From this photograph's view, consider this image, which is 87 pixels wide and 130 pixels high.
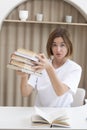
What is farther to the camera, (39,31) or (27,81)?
(39,31)

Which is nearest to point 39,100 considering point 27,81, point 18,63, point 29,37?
point 27,81

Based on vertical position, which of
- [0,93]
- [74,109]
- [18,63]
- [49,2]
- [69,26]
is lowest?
[0,93]

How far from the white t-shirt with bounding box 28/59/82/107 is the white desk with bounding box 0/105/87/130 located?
135 millimetres

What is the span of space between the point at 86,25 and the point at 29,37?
2.39 ft

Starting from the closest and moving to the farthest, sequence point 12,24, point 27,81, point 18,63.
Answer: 1. point 18,63
2. point 27,81
3. point 12,24

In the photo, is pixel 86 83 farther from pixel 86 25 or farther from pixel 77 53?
pixel 86 25

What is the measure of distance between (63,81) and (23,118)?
1.47ft

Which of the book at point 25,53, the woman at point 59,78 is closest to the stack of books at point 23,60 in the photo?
the book at point 25,53

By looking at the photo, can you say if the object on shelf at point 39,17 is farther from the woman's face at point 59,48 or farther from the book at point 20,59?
the book at point 20,59

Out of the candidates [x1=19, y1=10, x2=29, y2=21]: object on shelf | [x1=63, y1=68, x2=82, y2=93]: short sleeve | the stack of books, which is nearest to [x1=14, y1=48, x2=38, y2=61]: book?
the stack of books

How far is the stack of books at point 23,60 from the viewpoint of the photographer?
1.90 metres

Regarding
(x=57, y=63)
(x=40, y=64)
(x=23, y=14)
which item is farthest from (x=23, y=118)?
(x=23, y=14)

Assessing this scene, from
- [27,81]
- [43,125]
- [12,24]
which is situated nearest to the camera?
[43,125]

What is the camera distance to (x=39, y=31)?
3543 millimetres
